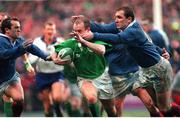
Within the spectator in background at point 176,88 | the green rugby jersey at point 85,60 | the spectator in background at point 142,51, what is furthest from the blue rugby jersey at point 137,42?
the spectator in background at point 176,88

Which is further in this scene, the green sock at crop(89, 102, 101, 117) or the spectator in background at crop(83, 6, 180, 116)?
the green sock at crop(89, 102, 101, 117)

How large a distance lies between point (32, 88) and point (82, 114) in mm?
3501

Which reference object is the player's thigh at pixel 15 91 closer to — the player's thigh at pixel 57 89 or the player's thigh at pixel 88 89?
the player's thigh at pixel 88 89

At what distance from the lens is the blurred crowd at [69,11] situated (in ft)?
68.1

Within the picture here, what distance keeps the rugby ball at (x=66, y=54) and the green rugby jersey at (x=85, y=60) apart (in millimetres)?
79

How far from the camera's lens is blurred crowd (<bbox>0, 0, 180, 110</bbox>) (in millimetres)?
20766

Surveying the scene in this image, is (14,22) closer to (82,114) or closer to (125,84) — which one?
(125,84)

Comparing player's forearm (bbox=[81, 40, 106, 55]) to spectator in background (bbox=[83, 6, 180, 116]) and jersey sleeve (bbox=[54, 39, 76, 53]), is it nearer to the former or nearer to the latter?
spectator in background (bbox=[83, 6, 180, 116])

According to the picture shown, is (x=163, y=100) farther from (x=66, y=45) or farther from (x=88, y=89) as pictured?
(x=66, y=45)

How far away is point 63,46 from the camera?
11594 millimetres

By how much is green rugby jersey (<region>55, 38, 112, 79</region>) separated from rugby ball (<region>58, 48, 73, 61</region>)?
0.08 meters

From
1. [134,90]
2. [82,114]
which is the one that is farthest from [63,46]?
[82,114]

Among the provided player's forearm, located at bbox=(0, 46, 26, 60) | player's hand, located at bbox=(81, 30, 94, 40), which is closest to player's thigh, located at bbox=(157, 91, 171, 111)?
player's hand, located at bbox=(81, 30, 94, 40)

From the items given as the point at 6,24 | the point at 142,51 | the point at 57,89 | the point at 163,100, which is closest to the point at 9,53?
the point at 6,24
